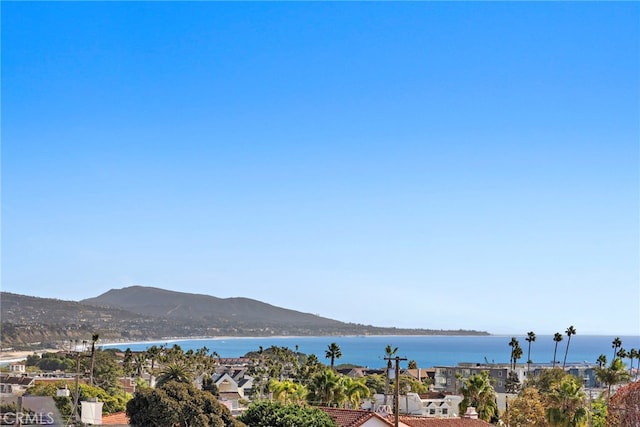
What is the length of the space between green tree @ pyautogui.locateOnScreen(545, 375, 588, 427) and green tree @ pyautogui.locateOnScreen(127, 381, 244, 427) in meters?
20.8

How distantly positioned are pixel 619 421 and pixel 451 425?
10929 mm

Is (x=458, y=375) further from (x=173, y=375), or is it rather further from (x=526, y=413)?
(x=173, y=375)

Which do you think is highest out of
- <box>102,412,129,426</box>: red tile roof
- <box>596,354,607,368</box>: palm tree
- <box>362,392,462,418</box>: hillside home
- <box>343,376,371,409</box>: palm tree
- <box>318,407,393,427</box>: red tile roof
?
<box>596,354,607,368</box>: palm tree

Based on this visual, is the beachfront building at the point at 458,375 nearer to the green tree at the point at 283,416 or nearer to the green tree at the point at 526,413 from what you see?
the green tree at the point at 526,413

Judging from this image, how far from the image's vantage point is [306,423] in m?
39.1

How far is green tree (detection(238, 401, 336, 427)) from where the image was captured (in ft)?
128

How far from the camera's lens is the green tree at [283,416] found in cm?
3916

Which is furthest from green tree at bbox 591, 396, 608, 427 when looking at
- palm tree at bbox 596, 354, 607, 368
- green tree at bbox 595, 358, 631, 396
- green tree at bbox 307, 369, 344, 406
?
palm tree at bbox 596, 354, 607, 368

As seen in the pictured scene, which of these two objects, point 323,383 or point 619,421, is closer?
point 619,421

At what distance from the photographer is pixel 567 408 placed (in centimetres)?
4862

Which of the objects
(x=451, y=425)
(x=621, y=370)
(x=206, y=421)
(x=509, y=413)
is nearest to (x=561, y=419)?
Answer: (x=451, y=425)

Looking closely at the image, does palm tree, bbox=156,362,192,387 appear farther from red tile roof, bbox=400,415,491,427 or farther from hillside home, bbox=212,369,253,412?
hillside home, bbox=212,369,253,412

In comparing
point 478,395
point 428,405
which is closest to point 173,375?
point 478,395

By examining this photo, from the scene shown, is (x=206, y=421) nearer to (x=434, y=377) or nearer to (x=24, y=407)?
(x=24, y=407)
